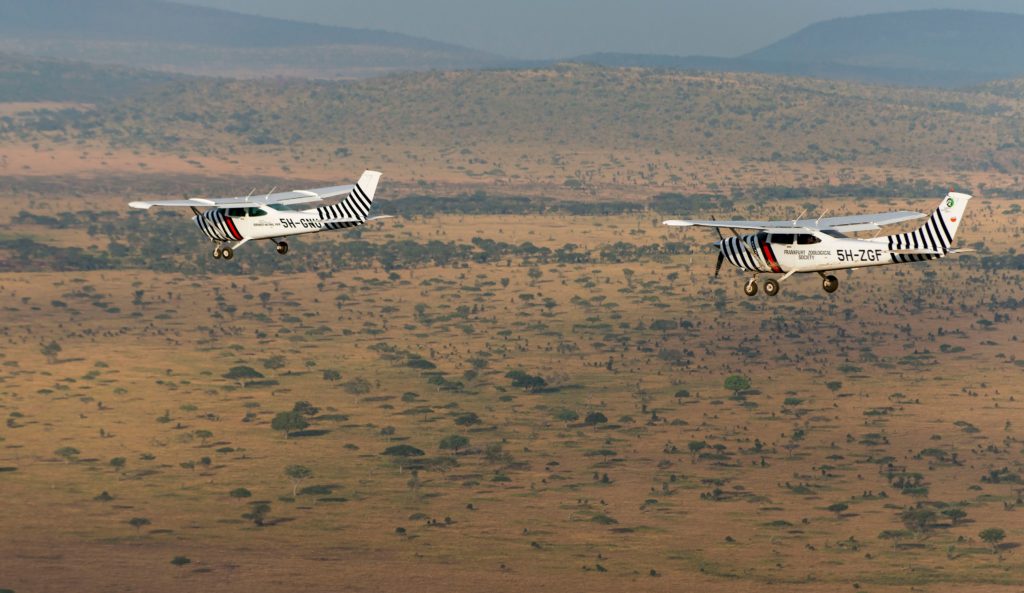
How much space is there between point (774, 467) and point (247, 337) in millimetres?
64878

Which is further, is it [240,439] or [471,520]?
[240,439]

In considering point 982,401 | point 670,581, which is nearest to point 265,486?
point 670,581

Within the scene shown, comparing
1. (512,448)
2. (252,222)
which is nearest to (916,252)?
(252,222)

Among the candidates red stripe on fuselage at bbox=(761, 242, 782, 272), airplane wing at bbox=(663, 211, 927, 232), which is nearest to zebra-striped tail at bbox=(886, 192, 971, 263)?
airplane wing at bbox=(663, 211, 927, 232)

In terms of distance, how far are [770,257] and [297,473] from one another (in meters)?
74.7

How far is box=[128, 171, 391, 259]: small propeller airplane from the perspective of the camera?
71.2m

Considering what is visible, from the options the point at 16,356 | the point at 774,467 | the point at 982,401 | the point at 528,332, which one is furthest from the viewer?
the point at 528,332

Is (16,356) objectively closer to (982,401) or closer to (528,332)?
(528,332)

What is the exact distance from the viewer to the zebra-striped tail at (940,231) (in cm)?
6419

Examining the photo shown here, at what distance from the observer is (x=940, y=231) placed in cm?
6481

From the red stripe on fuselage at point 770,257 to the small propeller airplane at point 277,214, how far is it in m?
15.7

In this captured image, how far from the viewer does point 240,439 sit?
149500mm

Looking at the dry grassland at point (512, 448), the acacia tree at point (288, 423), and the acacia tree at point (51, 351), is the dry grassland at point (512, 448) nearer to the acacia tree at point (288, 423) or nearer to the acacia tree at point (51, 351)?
the acacia tree at point (51, 351)

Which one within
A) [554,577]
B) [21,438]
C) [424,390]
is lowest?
[554,577]
